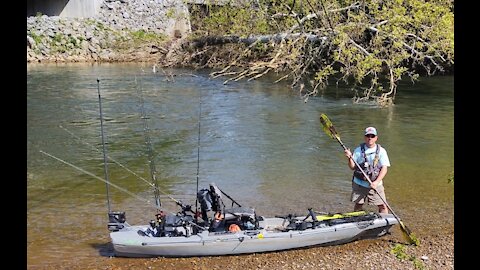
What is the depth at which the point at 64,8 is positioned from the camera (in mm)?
39406

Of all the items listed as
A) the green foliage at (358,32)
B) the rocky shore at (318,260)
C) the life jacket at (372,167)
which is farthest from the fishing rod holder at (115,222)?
the green foliage at (358,32)

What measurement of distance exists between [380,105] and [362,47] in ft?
7.63

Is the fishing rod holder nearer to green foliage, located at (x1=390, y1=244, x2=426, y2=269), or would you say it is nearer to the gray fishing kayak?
the gray fishing kayak

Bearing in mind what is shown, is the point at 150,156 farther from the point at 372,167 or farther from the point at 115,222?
the point at 372,167

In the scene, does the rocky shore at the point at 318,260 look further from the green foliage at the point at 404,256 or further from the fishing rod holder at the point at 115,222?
the fishing rod holder at the point at 115,222

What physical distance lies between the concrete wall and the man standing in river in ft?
112

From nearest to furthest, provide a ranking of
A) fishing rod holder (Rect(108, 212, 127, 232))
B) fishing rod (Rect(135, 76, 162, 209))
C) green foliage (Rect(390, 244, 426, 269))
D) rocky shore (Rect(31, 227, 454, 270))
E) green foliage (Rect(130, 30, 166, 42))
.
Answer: green foliage (Rect(390, 244, 426, 269)) → rocky shore (Rect(31, 227, 454, 270)) → fishing rod holder (Rect(108, 212, 127, 232)) → fishing rod (Rect(135, 76, 162, 209)) → green foliage (Rect(130, 30, 166, 42))

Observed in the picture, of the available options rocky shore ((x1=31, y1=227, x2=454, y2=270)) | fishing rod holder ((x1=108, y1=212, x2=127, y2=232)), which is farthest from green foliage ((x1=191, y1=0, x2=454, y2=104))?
fishing rod holder ((x1=108, y1=212, x2=127, y2=232))

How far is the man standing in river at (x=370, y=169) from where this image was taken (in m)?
8.88

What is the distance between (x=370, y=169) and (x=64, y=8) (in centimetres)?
3497

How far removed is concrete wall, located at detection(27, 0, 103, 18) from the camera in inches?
1553
